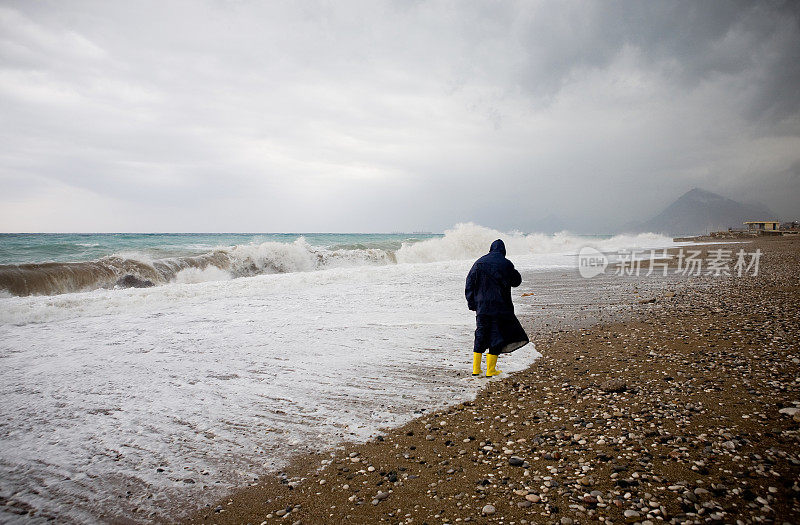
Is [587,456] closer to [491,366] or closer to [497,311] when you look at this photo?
[491,366]

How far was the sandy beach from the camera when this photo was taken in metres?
2.76

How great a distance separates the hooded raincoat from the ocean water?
Result: 54 centimetres

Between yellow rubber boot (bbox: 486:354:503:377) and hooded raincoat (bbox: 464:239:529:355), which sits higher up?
hooded raincoat (bbox: 464:239:529:355)

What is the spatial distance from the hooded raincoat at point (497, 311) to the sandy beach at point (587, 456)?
55 cm

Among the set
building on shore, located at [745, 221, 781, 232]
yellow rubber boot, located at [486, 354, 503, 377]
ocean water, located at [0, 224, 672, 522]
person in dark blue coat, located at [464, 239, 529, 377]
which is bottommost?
ocean water, located at [0, 224, 672, 522]

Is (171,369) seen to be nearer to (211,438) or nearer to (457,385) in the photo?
(211,438)

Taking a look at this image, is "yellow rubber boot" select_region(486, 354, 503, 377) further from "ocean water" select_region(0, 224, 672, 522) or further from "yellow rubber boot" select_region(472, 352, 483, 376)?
"ocean water" select_region(0, 224, 672, 522)

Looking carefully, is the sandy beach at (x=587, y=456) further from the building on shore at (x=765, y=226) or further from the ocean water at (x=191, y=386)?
the building on shore at (x=765, y=226)

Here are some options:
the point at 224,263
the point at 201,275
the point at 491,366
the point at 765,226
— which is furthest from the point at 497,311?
the point at 765,226

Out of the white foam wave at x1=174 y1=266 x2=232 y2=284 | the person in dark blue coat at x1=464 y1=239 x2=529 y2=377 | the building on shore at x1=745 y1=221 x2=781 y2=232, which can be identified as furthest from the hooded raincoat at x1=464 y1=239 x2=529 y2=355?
the building on shore at x1=745 y1=221 x2=781 y2=232

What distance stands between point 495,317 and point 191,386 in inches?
186

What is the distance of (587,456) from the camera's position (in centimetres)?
334

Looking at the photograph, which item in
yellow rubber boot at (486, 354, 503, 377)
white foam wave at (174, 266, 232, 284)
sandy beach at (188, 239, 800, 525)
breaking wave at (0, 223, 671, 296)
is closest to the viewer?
sandy beach at (188, 239, 800, 525)

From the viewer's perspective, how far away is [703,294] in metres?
10.5
